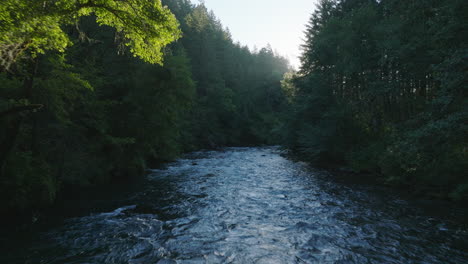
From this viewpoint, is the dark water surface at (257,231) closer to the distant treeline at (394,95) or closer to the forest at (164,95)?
the distant treeline at (394,95)

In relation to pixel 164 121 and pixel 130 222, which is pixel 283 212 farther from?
Result: pixel 164 121

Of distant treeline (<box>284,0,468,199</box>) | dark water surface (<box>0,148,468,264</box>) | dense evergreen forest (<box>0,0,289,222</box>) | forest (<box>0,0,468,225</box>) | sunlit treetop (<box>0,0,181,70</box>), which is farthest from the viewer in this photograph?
distant treeline (<box>284,0,468,199</box>)

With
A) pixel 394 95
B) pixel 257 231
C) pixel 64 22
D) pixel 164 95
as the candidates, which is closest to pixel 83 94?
pixel 164 95

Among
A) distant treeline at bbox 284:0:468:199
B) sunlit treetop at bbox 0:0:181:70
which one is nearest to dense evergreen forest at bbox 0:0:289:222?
sunlit treetop at bbox 0:0:181:70

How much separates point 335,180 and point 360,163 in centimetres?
401

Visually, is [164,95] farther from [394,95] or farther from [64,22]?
[394,95]

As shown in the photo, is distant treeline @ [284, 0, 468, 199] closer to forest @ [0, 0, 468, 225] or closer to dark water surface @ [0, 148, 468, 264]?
forest @ [0, 0, 468, 225]

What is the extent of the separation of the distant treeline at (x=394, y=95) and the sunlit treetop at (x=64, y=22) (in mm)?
10481

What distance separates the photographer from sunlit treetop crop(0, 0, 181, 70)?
16.8ft

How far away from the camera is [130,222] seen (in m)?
8.48

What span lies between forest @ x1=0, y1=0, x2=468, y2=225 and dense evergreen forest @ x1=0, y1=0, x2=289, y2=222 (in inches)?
2.0

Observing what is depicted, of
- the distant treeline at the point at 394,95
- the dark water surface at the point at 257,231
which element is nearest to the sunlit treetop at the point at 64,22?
the dark water surface at the point at 257,231

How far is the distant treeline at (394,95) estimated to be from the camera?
10.3m

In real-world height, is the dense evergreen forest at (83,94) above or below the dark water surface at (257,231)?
above
